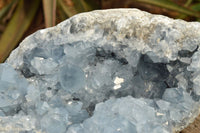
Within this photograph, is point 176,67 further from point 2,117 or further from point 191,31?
point 2,117

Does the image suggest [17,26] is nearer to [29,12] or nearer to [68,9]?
[29,12]

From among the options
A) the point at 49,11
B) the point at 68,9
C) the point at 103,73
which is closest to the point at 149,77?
the point at 103,73

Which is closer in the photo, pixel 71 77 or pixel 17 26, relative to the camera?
pixel 71 77

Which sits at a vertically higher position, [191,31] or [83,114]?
[191,31]

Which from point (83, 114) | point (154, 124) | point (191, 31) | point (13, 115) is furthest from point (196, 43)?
point (13, 115)

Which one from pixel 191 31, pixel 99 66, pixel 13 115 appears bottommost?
pixel 13 115
